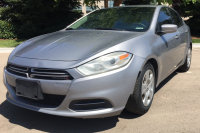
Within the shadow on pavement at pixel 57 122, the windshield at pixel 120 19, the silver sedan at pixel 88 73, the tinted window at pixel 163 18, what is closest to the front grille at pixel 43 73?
the silver sedan at pixel 88 73

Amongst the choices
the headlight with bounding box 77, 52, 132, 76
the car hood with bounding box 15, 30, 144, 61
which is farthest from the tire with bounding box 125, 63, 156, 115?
the car hood with bounding box 15, 30, 144, 61

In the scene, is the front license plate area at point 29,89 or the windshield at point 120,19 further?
the windshield at point 120,19

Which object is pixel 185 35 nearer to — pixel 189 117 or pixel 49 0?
pixel 189 117

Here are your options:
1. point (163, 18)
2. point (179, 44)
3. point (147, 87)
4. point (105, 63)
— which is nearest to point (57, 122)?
point (105, 63)

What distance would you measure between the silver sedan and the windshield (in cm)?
18

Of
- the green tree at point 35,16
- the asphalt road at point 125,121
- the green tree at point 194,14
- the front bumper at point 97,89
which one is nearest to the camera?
the front bumper at point 97,89

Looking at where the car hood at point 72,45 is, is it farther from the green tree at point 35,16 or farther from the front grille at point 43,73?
the green tree at point 35,16

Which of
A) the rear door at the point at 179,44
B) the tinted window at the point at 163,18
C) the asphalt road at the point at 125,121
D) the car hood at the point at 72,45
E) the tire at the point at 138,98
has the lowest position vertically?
the asphalt road at the point at 125,121

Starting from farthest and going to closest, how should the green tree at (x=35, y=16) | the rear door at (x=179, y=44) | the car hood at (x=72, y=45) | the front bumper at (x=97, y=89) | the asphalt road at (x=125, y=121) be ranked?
the green tree at (x=35, y=16) < the rear door at (x=179, y=44) < the asphalt road at (x=125, y=121) < the car hood at (x=72, y=45) < the front bumper at (x=97, y=89)

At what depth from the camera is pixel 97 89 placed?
2543 mm

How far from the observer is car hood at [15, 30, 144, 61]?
274 centimetres

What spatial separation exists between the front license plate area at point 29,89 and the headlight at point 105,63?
54 centimetres

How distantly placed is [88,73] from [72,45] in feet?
2.02

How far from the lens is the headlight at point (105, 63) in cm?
256
